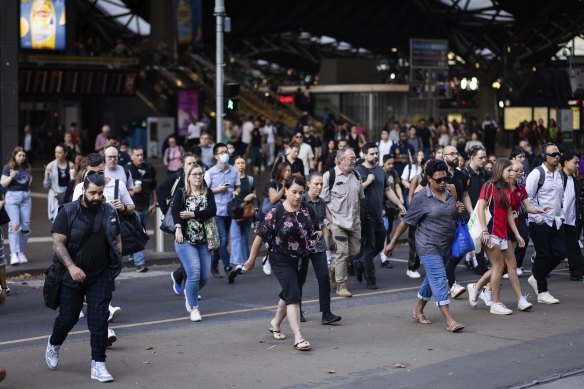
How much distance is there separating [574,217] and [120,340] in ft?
19.7

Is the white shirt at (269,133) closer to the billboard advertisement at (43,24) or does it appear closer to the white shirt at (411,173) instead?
the billboard advertisement at (43,24)

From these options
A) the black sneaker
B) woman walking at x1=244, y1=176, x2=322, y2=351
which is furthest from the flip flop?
the black sneaker

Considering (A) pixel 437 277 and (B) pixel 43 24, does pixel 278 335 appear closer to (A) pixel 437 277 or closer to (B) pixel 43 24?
(A) pixel 437 277

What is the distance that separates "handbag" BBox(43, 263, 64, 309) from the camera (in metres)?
8.85

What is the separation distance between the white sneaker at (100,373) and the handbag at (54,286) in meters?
0.59

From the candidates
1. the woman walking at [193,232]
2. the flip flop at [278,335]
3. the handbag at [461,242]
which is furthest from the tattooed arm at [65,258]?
the handbag at [461,242]

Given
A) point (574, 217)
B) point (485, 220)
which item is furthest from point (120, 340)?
point (574, 217)

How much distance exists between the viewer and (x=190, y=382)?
8750mm

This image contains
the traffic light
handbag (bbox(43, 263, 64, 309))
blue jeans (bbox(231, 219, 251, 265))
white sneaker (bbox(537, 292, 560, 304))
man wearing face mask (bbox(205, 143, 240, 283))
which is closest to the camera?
handbag (bbox(43, 263, 64, 309))

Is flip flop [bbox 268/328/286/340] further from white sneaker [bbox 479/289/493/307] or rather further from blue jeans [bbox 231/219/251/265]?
blue jeans [bbox 231/219/251/265]

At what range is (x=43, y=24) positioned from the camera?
136 feet

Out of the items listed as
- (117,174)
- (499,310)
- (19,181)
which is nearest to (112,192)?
(117,174)

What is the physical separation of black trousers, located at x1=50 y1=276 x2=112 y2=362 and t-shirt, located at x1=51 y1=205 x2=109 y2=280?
11cm

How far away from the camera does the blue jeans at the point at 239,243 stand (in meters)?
15.2
